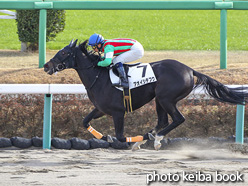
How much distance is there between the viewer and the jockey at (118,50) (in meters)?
5.68

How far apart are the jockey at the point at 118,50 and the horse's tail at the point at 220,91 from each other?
0.84 meters

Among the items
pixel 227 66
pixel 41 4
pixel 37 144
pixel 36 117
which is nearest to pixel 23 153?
pixel 37 144

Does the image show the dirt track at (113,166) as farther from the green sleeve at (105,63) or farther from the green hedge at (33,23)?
the green hedge at (33,23)

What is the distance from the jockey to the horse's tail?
2.75 ft

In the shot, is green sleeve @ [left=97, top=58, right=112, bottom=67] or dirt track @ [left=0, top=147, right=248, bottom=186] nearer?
dirt track @ [left=0, top=147, right=248, bottom=186]

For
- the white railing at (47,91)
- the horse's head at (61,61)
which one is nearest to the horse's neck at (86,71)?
the horse's head at (61,61)

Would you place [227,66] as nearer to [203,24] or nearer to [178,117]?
[178,117]

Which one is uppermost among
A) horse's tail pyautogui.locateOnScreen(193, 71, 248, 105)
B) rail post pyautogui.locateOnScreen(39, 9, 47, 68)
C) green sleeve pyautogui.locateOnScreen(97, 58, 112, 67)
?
rail post pyautogui.locateOnScreen(39, 9, 47, 68)

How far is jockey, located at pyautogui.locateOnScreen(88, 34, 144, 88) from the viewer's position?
18.6ft

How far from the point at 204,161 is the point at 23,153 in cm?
213

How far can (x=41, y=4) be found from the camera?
8094 mm

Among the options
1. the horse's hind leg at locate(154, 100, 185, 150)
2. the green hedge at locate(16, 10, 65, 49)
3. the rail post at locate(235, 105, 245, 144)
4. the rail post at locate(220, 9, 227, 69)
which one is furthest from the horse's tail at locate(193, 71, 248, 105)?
the green hedge at locate(16, 10, 65, 49)

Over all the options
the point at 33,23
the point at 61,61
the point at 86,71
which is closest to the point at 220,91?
the point at 86,71

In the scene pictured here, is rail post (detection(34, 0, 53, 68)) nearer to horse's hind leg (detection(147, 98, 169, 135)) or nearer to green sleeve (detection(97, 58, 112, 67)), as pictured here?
green sleeve (detection(97, 58, 112, 67))
